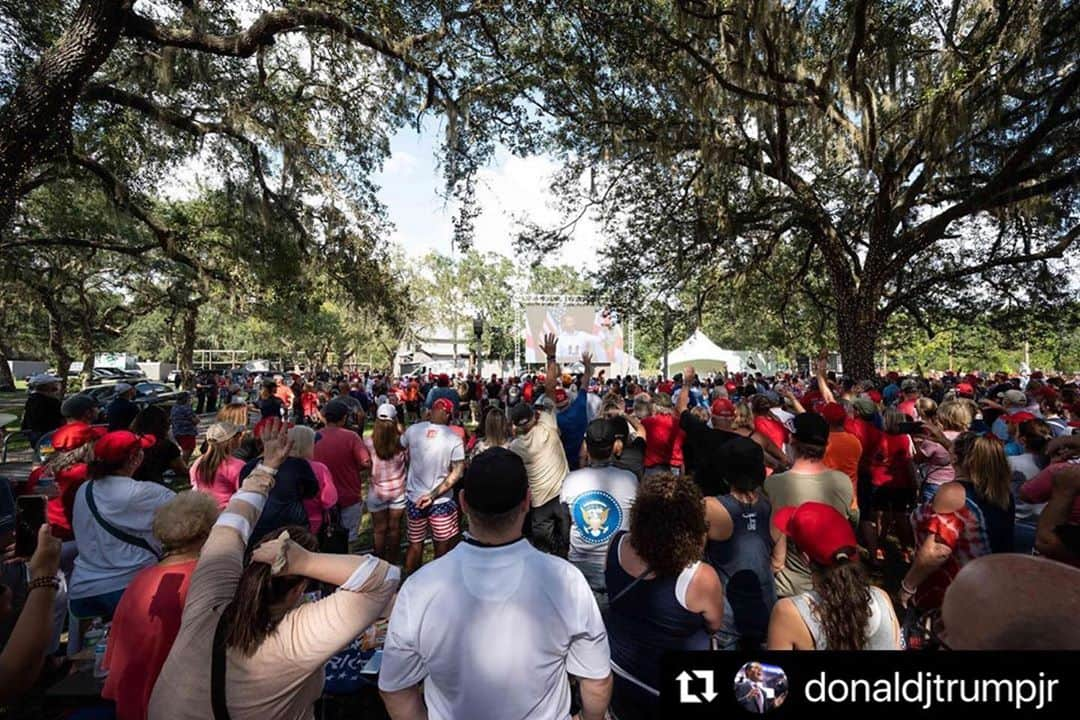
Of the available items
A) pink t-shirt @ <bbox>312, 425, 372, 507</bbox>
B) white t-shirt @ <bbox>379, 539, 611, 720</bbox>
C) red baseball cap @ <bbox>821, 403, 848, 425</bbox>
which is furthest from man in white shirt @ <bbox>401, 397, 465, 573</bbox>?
red baseball cap @ <bbox>821, 403, 848, 425</bbox>

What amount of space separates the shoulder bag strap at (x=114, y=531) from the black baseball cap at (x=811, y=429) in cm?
405

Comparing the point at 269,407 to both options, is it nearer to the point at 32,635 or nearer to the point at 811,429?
the point at 32,635

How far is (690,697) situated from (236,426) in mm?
4166

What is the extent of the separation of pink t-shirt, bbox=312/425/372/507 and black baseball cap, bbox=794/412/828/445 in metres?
3.77

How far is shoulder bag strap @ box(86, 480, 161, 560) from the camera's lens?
9.92 feet

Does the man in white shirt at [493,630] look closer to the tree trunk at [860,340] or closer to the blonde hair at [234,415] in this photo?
the blonde hair at [234,415]

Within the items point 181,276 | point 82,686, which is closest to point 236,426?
point 82,686

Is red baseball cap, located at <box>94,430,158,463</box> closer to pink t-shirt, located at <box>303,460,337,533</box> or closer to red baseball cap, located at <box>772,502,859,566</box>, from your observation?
pink t-shirt, located at <box>303,460,337,533</box>

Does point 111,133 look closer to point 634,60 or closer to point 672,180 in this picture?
point 634,60

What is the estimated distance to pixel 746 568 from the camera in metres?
2.74

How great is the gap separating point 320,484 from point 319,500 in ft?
0.38

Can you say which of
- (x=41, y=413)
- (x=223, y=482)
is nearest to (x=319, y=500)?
(x=223, y=482)

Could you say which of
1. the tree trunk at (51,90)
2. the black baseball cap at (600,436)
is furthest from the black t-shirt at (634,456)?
the tree trunk at (51,90)

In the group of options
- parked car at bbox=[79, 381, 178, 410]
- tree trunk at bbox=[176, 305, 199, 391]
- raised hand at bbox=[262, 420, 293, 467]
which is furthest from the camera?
tree trunk at bbox=[176, 305, 199, 391]
